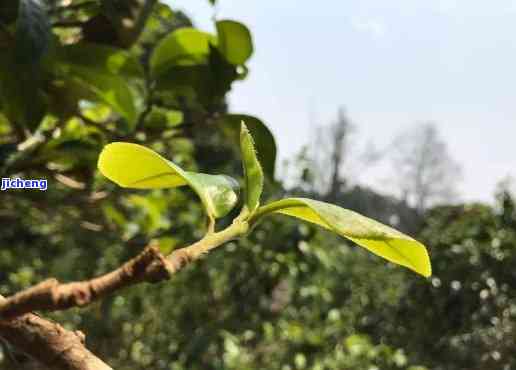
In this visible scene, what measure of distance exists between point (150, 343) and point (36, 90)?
347cm

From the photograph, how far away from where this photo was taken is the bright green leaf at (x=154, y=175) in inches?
19.3

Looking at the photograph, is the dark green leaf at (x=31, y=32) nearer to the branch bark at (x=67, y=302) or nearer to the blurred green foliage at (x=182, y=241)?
the blurred green foliage at (x=182, y=241)

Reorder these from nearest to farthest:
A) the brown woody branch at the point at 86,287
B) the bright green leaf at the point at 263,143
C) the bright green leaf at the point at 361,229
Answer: the brown woody branch at the point at 86,287 → the bright green leaf at the point at 361,229 → the bright green leaf at the point at 263,143

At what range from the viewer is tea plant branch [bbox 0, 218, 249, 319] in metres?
0.33

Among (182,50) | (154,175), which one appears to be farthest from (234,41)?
(154,175)

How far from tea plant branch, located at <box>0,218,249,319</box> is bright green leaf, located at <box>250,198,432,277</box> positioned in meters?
0.10

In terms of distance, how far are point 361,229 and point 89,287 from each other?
0.17 m

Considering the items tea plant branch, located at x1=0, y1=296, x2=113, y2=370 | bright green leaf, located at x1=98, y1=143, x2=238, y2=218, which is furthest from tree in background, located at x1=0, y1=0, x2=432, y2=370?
bright green leaf, located at x1=98, y1=143, x2=238, y2=218

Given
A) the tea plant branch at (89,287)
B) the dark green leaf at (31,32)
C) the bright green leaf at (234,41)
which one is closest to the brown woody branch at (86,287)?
the tea plant branch at (89,287)

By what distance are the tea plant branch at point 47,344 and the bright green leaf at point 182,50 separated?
91cm

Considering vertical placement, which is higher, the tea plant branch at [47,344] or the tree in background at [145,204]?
the tea plant branch at [47,344]

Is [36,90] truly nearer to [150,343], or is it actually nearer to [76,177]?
[76,177]

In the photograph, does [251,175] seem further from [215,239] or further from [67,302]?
[67,302]

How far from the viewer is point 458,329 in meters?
4.90
